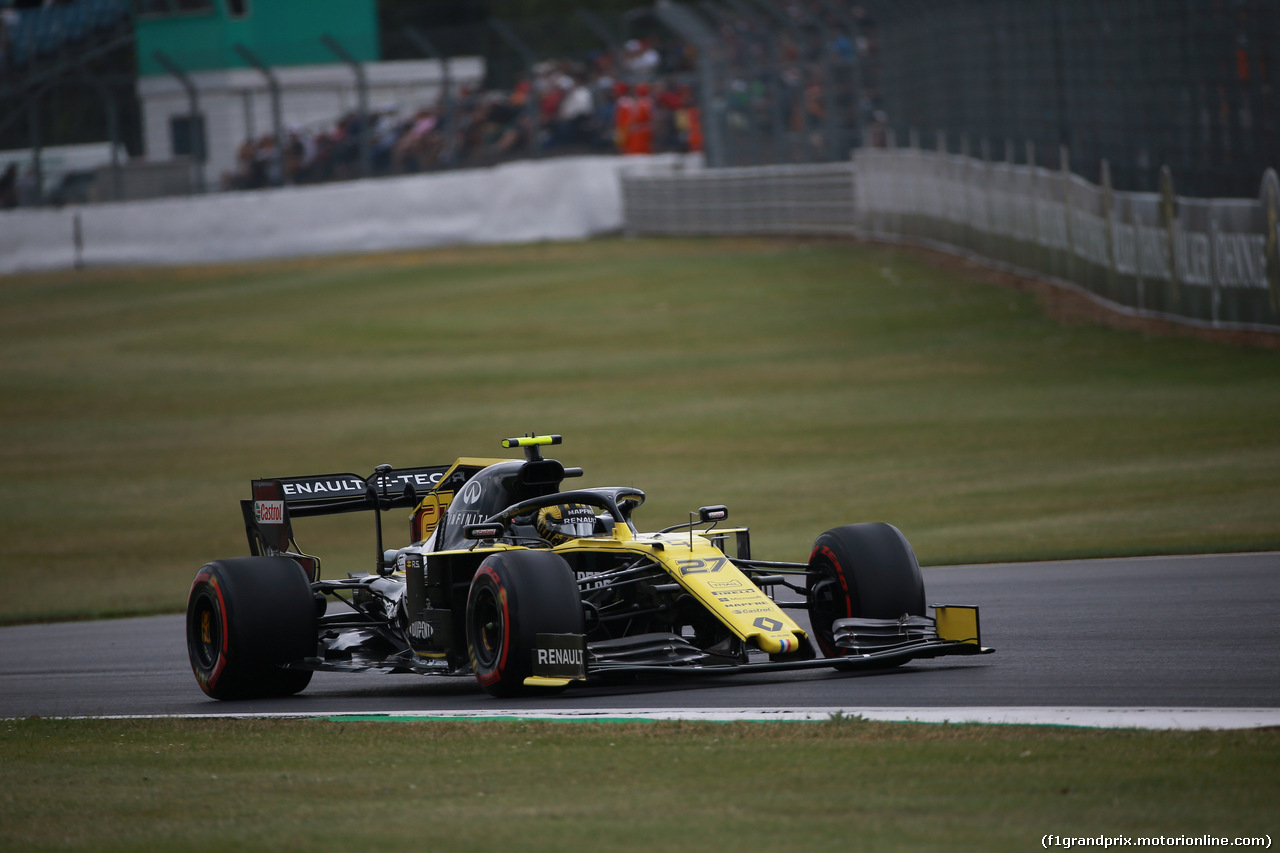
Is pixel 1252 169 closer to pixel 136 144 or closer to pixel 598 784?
pixel 598 784

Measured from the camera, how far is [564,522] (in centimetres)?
1003

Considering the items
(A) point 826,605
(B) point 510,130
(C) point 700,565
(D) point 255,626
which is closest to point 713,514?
(C) point 700,565

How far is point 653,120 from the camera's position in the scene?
46.9 metres

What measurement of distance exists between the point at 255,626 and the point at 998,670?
161 inches

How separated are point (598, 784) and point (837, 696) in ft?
6.58

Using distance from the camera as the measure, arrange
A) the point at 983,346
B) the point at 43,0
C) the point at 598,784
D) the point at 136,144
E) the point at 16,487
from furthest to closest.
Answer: the point at 43,0 → the point at 136,144 → the point at 983,346 → the point at 16,487 → the point at 598,784

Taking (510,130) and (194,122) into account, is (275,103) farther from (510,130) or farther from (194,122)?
(510,130)

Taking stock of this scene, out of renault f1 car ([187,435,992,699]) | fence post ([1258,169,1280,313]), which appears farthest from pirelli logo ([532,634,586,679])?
fence post ([1258,169,1280,313])

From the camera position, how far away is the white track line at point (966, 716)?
723 centimetres

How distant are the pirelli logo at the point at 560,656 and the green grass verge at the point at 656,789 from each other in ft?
1.96

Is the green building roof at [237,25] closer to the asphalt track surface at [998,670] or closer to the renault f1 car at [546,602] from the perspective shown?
the asphalt track surface at [998,670]

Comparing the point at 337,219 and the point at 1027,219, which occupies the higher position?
the point at 337,219

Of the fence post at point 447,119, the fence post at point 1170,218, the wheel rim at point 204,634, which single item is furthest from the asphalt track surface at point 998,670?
the fence post at point 447,119

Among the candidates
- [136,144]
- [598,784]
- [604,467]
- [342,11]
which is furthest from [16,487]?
[342,11]
